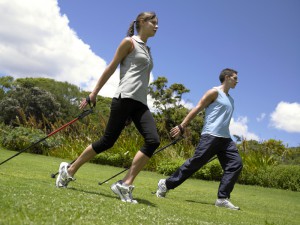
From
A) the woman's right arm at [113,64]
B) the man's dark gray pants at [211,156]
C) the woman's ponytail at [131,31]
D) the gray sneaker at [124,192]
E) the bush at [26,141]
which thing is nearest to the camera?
the gray sneaker at [124,192]

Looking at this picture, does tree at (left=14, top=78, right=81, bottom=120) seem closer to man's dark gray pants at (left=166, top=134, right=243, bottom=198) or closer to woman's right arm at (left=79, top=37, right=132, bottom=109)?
man's dark gray pants at (left=166, top=134, right=243, bottom=198)

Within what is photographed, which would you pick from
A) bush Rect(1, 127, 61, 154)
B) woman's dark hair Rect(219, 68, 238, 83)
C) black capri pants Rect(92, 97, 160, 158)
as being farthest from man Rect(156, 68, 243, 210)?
bush Rect(1, 127, 61, 154)

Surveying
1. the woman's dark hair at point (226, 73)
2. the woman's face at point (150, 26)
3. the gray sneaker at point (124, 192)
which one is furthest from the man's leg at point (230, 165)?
the woman's face at point (150, 26)

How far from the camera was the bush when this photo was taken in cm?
1403

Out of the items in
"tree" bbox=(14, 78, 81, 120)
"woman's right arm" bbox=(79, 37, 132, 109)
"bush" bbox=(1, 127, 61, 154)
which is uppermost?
"tree" bbox=(14, 78, 81, 120)

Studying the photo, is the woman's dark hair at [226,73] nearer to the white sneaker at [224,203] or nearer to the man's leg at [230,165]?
the man's leg at [230,165]

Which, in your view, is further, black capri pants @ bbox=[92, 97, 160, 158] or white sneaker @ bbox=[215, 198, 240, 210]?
white sneaker @ bbox=[215, 198, 240, 210]

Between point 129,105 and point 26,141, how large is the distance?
1055 centimetres

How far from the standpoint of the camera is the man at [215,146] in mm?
5629

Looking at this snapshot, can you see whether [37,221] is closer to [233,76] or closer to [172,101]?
[233,76]

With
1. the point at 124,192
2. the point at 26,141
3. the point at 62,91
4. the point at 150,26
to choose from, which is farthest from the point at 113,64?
the point at 62,91

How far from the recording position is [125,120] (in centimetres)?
448

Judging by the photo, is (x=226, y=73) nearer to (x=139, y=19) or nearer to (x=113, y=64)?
(x=139, y=19)

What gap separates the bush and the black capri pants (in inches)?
392
